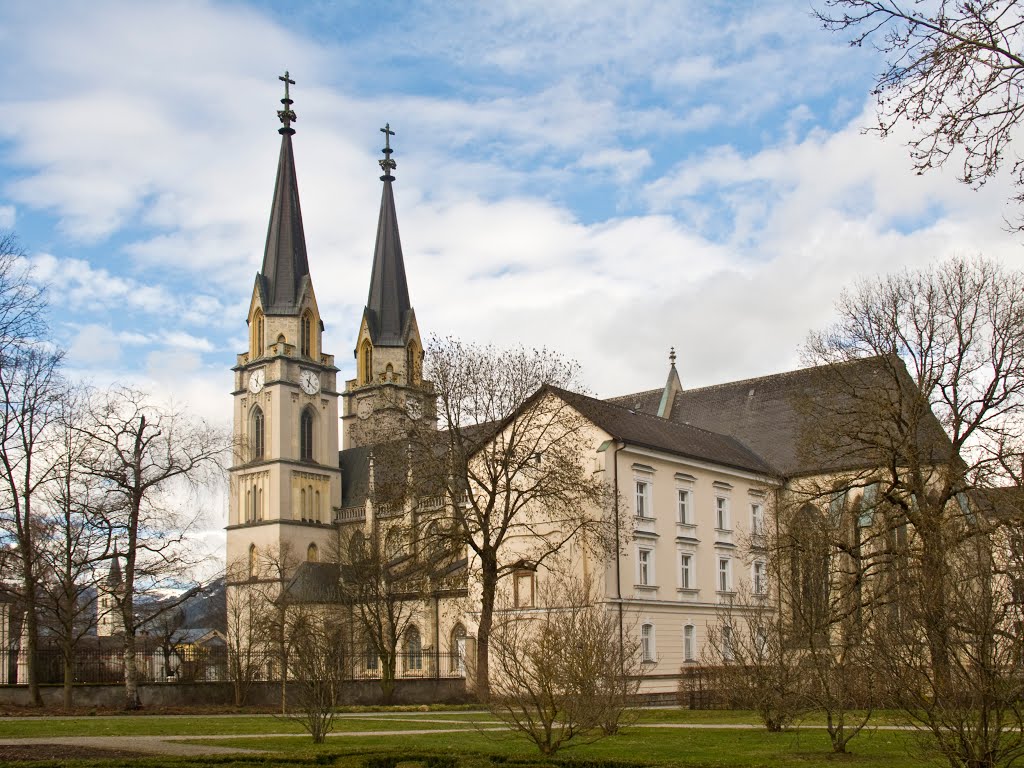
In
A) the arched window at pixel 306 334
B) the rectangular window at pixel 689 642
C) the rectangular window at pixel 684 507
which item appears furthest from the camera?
the arched window at pixel 306 334

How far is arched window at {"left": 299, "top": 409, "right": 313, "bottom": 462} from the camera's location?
81000mm

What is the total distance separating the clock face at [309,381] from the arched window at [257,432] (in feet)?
11.6

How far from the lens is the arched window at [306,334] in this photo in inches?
3231

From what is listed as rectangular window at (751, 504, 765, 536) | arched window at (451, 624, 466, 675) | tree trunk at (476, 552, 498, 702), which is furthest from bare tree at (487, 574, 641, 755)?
rectangular window at (751, 504, 765, 536)

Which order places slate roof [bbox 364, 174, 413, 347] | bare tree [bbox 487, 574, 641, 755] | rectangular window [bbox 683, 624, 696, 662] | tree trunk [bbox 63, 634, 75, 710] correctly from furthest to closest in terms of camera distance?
slate roof [bbox 364, 174, 413, 347] → rectangular window [bbox 683, 624, 696, 662] → tree trunk [bbox 63, 634, 75, 710] → bare tree [bbox 487, 574, 641, 755]

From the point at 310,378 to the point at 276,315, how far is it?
17.1 ft

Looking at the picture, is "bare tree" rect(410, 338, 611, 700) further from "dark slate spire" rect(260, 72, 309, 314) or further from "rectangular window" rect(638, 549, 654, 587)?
"dark slate spire" rect(260, 72, 309, 314)

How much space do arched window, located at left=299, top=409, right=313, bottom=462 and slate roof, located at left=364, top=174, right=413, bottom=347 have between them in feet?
36.3

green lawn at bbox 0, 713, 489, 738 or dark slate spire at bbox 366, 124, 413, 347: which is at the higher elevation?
dark slate spire at bbox 366, 124, 413, 347

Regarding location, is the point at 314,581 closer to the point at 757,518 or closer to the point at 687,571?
the point at 757,518

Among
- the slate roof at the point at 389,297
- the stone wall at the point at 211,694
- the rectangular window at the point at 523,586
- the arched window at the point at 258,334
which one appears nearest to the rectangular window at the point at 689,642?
the rectangular window at the point at 523,586

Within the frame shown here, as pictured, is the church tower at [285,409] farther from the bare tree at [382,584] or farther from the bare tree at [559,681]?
the bare tree at [559,681]

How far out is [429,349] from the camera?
127 feet

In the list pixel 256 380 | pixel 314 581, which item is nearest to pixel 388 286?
pixel 256 380
